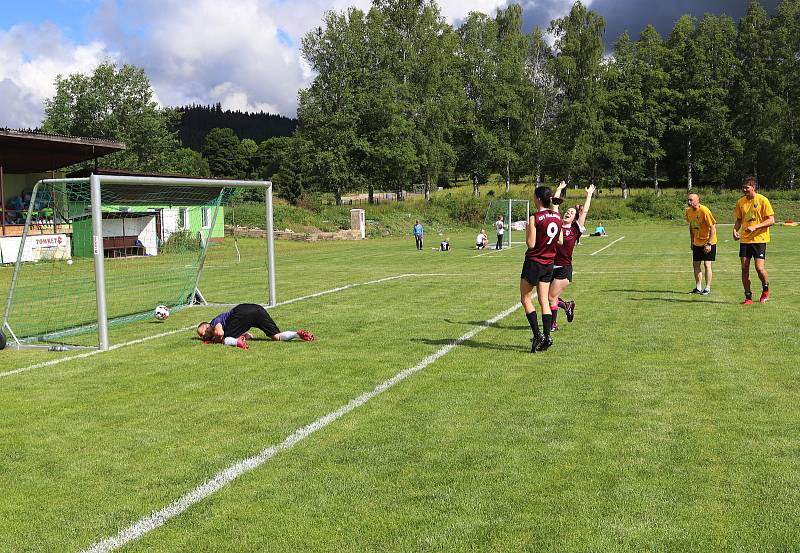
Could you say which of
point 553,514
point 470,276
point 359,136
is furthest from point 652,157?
point 553,514

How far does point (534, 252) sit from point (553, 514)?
16.4ft

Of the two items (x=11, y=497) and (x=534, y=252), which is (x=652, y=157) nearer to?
(x=534, y=252)

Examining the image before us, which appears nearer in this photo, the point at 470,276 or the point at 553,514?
the point at 553,514

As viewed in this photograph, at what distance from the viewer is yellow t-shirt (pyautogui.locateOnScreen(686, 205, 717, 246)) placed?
13656 mm

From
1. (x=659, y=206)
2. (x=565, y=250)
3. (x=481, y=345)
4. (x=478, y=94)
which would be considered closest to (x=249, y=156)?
(x=478, y=94)

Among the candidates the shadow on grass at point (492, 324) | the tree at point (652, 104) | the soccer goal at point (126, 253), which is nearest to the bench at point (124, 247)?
the soccer goal at point (126, 253)

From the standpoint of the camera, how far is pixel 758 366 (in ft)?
25.8

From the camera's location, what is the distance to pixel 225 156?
423 feet

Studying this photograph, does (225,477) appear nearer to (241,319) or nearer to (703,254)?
(241,319)

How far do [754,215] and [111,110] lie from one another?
69.2 metres

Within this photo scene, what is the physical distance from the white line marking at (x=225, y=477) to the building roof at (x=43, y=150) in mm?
29029

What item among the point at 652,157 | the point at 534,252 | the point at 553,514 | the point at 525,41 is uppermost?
the point at 525,41

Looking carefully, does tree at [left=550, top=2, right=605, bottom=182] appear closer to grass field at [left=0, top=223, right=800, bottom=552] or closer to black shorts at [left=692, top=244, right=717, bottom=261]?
black shorts at [left=692, top=244, right=717, bottom=261]

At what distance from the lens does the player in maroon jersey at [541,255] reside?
340 inches
